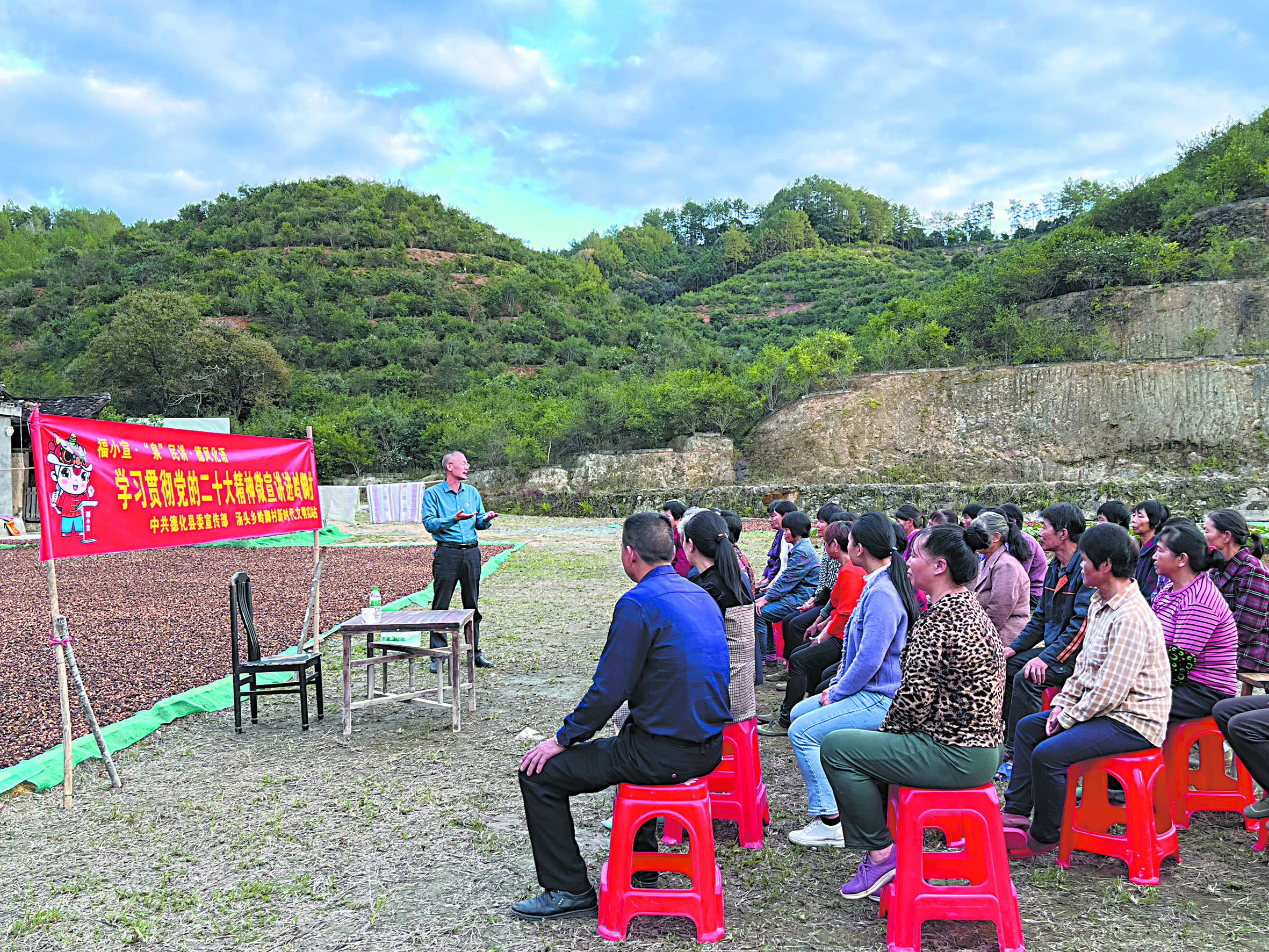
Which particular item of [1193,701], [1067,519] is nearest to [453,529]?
[1067,519]

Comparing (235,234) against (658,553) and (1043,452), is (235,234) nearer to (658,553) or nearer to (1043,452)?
(1043,452)

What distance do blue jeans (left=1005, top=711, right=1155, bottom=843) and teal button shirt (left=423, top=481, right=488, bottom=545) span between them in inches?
176

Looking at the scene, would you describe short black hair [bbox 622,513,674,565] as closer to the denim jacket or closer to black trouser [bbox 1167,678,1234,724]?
black trouser [bbox 1167,678,1234,724]

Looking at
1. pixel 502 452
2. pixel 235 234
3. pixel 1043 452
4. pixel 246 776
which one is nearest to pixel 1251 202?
pixel 1043 452

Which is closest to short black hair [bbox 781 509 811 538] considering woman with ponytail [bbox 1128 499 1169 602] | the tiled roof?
woman with ponytail [bbox 1128 499 1169 602]

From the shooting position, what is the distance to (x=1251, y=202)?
36.0m

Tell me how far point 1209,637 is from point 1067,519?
1.18 metres

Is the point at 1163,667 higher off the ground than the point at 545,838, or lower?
higher

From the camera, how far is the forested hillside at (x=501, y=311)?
34969 mm

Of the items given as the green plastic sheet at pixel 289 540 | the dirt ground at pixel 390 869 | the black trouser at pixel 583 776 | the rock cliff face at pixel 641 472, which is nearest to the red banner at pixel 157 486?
the dirt ground at pixel 390 869

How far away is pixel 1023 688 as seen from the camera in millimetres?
4320

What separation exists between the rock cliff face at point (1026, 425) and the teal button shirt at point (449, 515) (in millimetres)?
25583

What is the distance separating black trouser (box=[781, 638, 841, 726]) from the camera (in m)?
5.23

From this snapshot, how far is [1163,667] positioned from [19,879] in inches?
193
